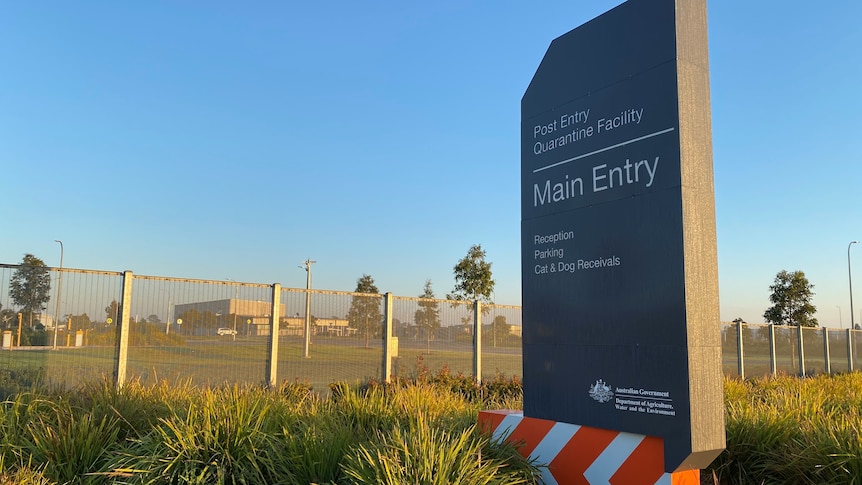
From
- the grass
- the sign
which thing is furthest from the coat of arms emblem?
the grass

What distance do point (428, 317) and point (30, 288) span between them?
25.5ft

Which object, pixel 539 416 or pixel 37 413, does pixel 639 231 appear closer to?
pixel 539 416

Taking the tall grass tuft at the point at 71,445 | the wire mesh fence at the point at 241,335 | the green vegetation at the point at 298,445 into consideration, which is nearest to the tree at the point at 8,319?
the wire mesh fence at the point at 241,335

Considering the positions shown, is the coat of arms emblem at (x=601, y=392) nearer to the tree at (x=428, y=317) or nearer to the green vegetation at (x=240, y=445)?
the green vegetation at (x=240, y=445)

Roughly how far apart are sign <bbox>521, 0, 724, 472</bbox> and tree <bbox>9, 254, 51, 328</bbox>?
7754 mm

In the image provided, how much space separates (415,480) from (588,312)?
1.85 m

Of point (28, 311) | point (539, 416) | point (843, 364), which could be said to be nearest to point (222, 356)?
point (28, 311)

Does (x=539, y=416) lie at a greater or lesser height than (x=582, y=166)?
lesser

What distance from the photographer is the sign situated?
4375 millimetres

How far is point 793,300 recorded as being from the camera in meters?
37.4

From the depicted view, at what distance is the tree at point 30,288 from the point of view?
9.75 m

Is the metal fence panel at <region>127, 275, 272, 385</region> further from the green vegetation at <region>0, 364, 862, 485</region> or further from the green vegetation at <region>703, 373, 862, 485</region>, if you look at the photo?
the green vegetation at <region>703, 373, 862, 485</region>

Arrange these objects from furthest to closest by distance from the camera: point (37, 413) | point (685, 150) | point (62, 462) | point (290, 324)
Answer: point (290, 324) → point (37, 413) → point (62, 462) → point (685, 150)

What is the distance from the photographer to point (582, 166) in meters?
5.29
